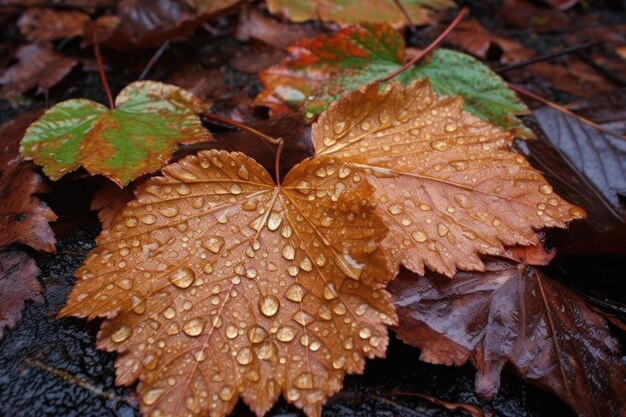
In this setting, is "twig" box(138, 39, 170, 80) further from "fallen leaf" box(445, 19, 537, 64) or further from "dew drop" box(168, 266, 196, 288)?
"fallen leaf" box(445, 19, 537, 64)

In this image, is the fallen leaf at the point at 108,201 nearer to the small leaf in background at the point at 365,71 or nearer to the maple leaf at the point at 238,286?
the maple leaf at the point at 238,286

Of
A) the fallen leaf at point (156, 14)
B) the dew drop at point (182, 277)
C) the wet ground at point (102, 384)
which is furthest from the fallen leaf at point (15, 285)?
the fallen leaf at point (156, 14)

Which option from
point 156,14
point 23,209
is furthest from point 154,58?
point 23,209

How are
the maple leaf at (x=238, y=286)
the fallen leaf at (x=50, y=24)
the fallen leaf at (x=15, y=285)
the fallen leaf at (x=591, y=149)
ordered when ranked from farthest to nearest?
the fallen leaf at (x=50, y=24) → the fallen leaf at (x=591, y=149) → the fallen leaf at (x=15, y=285) → the maple leaf at (x=238, y=286)

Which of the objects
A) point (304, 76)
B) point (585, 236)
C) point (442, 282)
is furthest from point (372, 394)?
point (304, 76)

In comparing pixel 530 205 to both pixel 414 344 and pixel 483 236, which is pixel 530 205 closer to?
pixel 483 236

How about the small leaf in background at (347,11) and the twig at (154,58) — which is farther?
the small leaf in background at (347,11)
